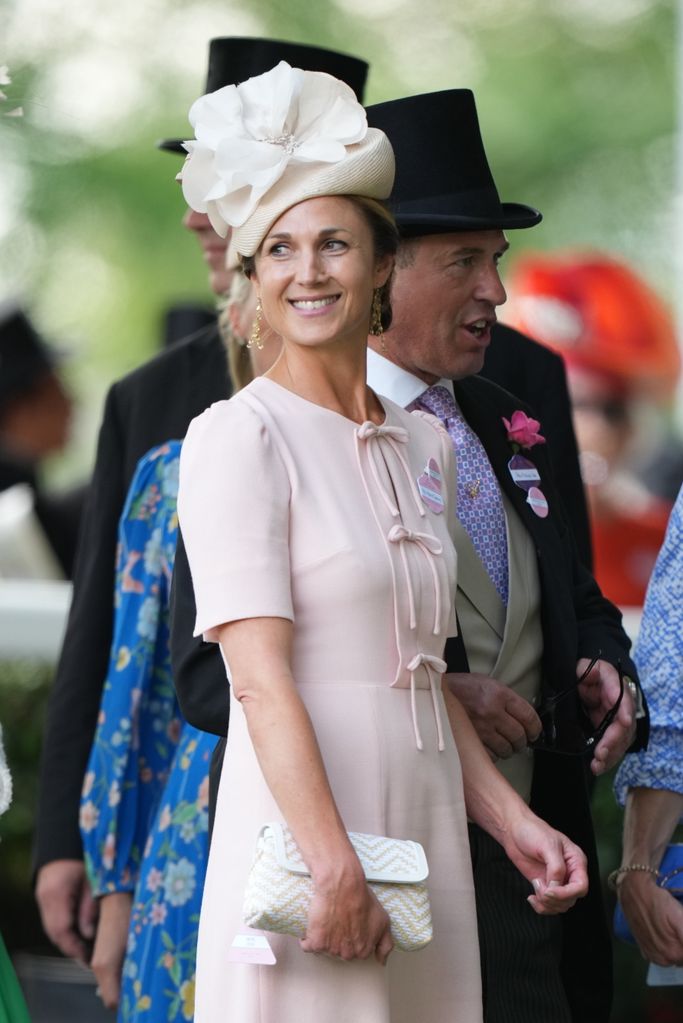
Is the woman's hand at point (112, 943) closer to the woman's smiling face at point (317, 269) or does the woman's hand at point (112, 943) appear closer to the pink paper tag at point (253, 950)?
the pink paper tag at point (253, 950)

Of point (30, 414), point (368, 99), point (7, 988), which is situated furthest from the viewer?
point (368, 99)

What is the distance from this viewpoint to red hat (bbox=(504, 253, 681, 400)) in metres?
8.34

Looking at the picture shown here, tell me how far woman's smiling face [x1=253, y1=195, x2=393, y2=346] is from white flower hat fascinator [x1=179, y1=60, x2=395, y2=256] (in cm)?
2

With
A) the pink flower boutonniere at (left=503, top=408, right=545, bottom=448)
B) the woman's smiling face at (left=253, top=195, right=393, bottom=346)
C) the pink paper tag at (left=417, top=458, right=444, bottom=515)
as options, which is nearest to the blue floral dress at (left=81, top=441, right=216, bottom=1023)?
the pink flower boutonniere at (left=503, top=408, right=545, bottom=448)

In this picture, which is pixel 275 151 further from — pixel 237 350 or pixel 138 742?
pixel 138 742

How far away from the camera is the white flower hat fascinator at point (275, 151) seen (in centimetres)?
251

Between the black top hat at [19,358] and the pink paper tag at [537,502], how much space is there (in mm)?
5773

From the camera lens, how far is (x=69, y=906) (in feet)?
12.6

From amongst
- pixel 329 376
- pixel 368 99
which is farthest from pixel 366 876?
pixel 368 99

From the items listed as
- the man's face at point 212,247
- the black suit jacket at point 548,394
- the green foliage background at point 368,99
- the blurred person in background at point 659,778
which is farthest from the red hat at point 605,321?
the blurred person in background at point 659,778

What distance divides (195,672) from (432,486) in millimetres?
543

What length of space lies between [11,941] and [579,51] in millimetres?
9294

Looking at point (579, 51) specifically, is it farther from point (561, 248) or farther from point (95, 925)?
point (95, 925)

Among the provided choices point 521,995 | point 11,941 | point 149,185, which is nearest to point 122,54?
point 149,185
